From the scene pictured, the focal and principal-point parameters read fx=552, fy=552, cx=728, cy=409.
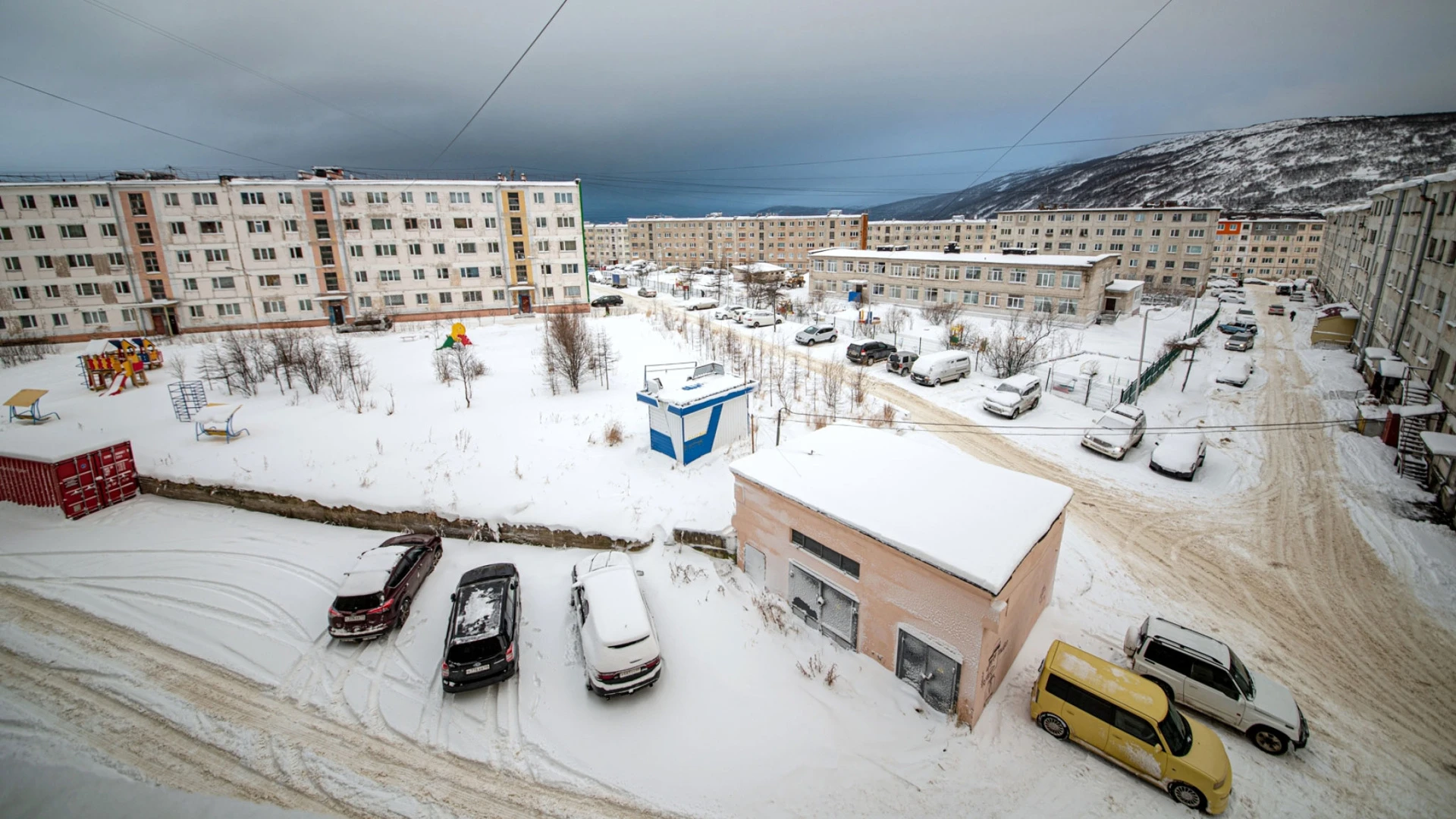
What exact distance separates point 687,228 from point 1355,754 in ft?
335

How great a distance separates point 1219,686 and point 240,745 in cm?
1489

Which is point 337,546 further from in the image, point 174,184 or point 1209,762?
point 174,184

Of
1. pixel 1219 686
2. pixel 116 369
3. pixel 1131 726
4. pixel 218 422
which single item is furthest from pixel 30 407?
pixel 1219 686

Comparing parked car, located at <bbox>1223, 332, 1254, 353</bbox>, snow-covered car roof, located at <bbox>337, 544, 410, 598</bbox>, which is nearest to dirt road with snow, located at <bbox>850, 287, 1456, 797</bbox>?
snow-covered car roof, located at <bbox>337, 544, 410, 598</bbox>

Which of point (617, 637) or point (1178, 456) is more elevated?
point (617, 637)

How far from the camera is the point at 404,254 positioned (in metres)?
40.8

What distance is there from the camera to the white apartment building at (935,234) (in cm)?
8444

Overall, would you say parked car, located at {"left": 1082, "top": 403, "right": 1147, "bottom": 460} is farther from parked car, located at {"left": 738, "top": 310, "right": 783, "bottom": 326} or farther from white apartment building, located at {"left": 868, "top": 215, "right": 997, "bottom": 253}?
white apartment building, located at {"left": 868, "top": 215, "right": 997, "bottom": 253}

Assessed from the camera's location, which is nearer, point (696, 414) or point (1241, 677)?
point (1241, 677)

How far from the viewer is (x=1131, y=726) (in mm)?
7773

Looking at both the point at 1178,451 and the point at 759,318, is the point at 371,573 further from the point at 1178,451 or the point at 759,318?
the point at 759,318

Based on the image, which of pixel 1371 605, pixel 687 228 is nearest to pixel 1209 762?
pixel 1371 605

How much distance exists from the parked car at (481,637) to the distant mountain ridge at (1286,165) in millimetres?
114589

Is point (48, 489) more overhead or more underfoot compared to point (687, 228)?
more underfoot
